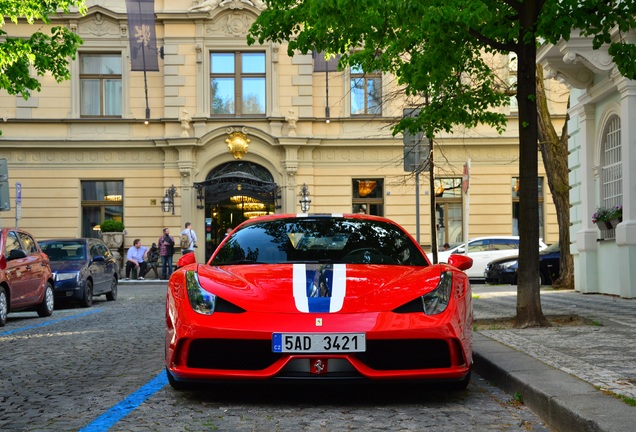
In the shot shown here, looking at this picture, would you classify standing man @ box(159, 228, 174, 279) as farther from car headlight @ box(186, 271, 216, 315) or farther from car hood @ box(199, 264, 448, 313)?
car headlight @ box(186, 271, 216, 315)

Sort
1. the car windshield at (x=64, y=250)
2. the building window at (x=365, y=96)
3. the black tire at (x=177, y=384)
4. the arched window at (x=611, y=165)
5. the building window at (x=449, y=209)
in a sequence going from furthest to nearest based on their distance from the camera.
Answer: the building window at (x=449, y=209) < the building window at (x=365, y=96) < the car windshield at (x=64, y=250) < the arched window at (x=611, y=165) < the black tire at (x=177, y=384)

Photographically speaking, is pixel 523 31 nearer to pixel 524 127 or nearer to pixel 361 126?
pixel 524 127

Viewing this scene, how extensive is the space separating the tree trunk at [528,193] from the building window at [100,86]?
25630 mm

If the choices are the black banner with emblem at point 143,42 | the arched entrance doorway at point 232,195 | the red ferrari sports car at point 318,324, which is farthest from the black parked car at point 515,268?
the red ferrari sports car at point 318,324

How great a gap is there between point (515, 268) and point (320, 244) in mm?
18115

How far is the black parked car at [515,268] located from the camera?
2386 cm

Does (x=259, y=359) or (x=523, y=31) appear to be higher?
(x=523, y=31)

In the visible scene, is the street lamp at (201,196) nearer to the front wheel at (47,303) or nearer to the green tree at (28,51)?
the green tree at (28,51)

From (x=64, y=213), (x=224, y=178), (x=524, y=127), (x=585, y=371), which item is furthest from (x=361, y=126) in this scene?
(x=585, y=371)

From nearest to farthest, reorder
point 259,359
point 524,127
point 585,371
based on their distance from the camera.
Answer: point 259,359 < point 585,371 < point 524,127

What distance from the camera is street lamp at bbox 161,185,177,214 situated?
109ft

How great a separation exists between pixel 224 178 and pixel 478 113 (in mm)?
21484

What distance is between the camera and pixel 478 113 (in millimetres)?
12758

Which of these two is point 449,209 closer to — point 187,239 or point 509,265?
point 509,265
